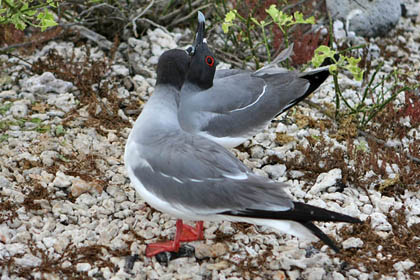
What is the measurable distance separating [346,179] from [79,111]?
2.36 metres

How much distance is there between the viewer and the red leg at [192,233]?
12.1 feet

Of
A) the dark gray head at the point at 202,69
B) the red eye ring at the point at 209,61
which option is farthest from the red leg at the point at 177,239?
the red eye ring at the point at 209,61

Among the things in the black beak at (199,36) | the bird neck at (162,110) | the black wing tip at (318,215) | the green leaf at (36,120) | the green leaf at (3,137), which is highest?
the black beak at (199,36)

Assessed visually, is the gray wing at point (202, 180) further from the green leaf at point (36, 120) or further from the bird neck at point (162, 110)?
the green leaf at point (36, 120)

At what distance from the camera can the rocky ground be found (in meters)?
3.48

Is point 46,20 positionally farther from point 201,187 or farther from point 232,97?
point 201,187

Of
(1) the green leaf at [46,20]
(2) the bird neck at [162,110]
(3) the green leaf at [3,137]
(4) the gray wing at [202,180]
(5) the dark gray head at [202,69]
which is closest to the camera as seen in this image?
(4) the gray wing at [202,180]

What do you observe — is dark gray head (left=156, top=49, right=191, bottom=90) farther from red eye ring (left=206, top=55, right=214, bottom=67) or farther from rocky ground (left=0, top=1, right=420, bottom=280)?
rocky ground (left=0, top=1, right=420, bottom=280)

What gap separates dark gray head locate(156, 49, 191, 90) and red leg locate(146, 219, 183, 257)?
1.01 m

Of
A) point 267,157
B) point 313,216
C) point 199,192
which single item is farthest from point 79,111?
point 313,216

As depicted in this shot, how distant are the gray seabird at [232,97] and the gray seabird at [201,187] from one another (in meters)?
0.60

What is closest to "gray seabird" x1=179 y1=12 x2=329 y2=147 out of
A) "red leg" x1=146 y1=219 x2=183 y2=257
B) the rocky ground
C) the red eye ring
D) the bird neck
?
the red eye ring

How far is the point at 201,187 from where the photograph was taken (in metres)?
3.23

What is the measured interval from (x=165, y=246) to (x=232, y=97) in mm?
1358
